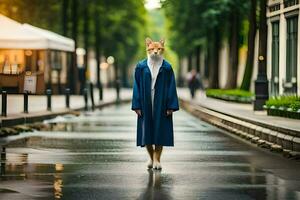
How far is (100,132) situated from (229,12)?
2577 cm

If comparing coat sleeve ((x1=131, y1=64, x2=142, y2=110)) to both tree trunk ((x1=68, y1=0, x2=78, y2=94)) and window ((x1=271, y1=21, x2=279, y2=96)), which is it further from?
tree trunk ((x1=68, y1=0, x2=78, y2=94))

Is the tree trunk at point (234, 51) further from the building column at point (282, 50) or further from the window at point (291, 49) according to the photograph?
the window at point (291, 49)

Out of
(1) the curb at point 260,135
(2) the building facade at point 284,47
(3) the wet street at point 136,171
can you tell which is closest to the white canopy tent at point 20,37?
(2) the building facade at point 284,47

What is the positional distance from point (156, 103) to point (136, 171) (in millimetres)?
1098

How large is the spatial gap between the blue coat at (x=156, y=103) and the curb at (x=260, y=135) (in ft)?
10.6

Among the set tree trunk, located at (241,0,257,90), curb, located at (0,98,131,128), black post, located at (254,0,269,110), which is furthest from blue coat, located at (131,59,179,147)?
tree trunk, located at (241,0,257,90)

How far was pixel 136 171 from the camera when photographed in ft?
47.6

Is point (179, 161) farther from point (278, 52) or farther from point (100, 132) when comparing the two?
point (278, 52)

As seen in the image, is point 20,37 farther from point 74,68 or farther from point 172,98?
point 172,98

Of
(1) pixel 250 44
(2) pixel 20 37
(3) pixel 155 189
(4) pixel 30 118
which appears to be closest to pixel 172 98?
(3) pixel 155 189

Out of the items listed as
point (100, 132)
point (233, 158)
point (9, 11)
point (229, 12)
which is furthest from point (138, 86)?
point (9, 11)

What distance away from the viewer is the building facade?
119 ft

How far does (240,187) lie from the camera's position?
12477 mm

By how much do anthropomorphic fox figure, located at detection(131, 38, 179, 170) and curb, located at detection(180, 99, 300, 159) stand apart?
3.23 meters
